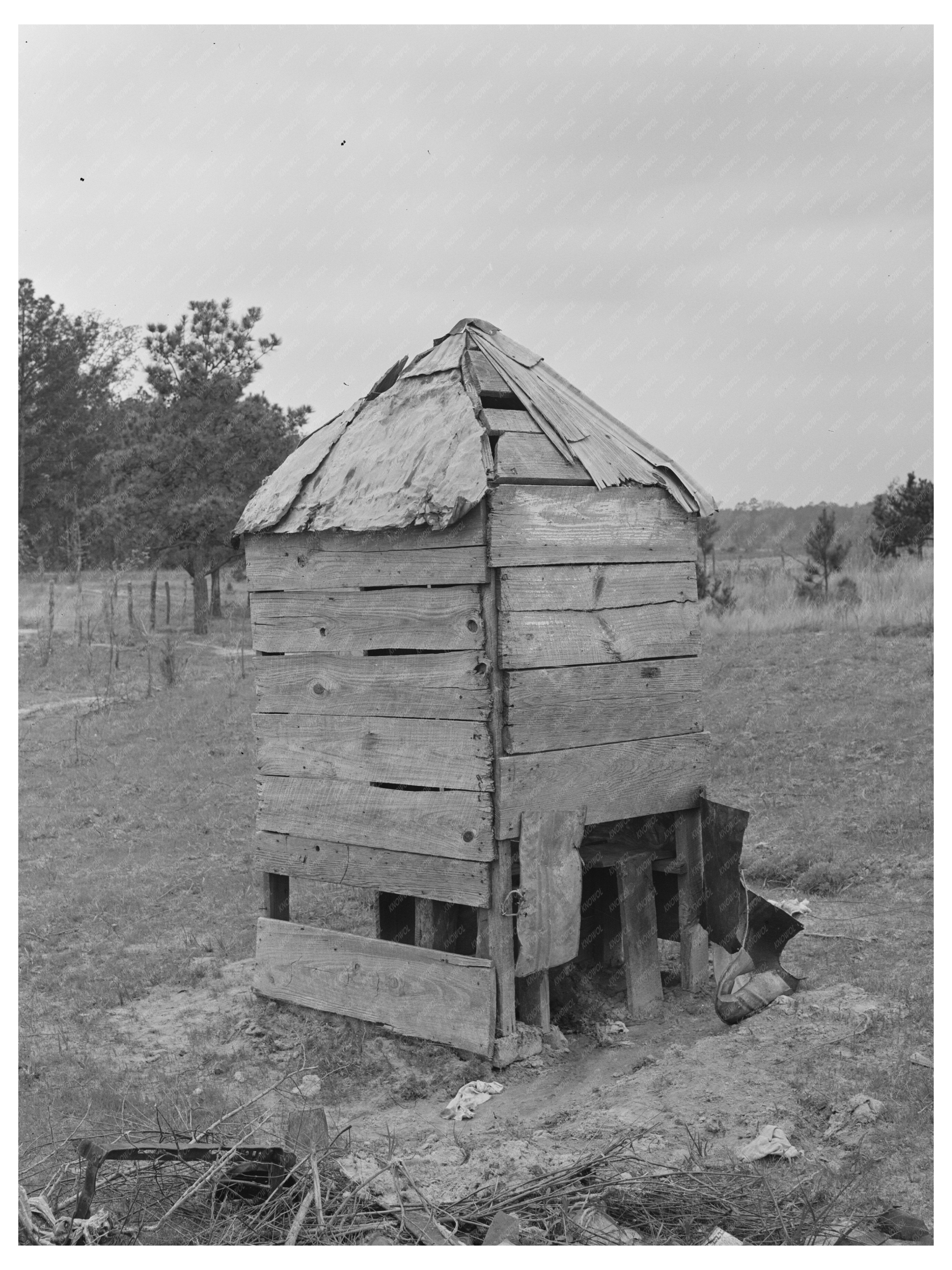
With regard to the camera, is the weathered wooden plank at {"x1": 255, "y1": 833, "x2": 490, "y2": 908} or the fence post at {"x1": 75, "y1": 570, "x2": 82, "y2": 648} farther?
the fence post at {"x1": 75, "y1": 570, "x2": 82, "y2": 648}

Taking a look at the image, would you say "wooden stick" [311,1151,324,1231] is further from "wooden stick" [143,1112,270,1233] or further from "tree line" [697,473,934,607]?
"tree line" [697,473,934,607]

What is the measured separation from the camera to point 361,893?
29.4 ft

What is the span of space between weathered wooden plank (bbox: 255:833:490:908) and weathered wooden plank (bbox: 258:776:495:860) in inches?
1.6

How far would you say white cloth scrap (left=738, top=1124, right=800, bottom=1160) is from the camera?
15.7ft

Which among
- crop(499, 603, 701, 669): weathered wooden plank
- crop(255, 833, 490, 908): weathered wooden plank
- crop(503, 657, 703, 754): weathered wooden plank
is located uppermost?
crop(499, 603, 701, 669): weathered wooden plank

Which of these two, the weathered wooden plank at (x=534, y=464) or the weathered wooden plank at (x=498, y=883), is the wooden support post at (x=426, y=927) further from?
the weathered wooden plank at (x=534, y=464)

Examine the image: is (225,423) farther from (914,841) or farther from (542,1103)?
(542,1103)

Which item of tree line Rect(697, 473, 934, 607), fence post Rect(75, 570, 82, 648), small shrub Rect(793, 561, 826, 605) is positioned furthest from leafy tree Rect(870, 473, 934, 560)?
fence post Rect(75, 570, 82, 648)

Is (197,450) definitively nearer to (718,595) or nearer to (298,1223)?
(718,595)

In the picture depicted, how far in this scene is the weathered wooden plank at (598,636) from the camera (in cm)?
581

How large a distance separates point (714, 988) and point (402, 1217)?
3.05 meters

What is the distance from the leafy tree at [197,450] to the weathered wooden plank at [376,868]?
724 inches

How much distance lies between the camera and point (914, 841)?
8.98m

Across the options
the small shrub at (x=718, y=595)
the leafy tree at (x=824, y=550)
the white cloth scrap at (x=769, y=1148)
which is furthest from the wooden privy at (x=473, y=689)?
the leafy tree at (x=824, y=550)
